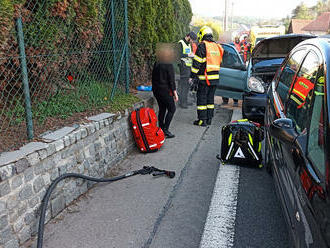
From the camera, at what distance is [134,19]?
20.7 ft

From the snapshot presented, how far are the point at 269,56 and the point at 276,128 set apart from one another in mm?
5214

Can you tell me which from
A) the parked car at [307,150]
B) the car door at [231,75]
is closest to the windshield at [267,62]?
the car door at [231,75]

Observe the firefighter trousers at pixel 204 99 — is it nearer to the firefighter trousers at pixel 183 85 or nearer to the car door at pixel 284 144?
the firefighter trousers at pixel 183 85

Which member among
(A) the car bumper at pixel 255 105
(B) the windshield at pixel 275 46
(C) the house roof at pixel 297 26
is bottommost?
(A) the car bumper at pixel 255 105

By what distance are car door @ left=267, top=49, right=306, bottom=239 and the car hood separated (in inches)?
Result: 110

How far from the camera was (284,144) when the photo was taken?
8.89 feet

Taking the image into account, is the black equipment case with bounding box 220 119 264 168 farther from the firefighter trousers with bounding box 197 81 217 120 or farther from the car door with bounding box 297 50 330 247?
the firefighter trousers with bounding box 197 81 217 120

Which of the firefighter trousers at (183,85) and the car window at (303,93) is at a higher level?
the car window at (303,93)

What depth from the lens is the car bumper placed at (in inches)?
235

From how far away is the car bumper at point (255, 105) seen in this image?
596 cm

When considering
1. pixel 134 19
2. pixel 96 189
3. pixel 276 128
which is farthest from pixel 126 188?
pixel 134 19

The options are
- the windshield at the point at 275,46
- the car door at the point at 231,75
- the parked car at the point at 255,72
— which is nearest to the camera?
the parked car at the point at 255,72

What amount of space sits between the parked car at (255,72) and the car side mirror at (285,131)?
11.2 feet

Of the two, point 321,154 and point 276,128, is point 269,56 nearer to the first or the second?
point 276,128
